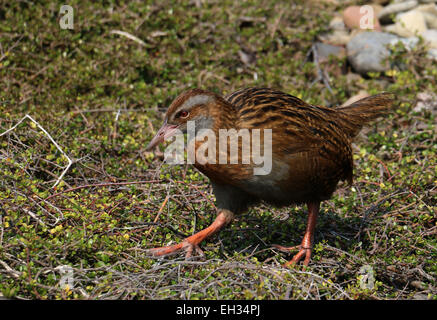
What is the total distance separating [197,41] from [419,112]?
10.7 feet

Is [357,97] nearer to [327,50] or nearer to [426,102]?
[426,102]

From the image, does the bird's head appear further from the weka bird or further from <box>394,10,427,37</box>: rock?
<box>394,10,427,37</box>: rock

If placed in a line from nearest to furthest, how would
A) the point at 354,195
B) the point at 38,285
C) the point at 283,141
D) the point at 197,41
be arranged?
the point at 38,285 → the point at 283,141 → the point at 354,195 → the point at 197,41

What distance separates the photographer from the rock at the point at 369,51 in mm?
8031

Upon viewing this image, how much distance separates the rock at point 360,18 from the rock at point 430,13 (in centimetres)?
79

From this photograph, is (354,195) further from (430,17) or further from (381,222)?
(430,17)

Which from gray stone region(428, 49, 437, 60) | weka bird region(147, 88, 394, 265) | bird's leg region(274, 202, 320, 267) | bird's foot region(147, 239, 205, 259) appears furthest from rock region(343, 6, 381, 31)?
bird's foot region(147, 239, 205, 259)

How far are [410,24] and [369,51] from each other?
→ 3.51ft

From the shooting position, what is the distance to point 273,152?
4328 millimetres

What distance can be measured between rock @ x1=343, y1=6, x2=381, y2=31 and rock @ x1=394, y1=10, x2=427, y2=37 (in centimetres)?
32

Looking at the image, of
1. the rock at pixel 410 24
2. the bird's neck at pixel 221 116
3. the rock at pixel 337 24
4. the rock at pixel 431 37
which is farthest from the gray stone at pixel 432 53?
the bird's neck at pixel 221 116

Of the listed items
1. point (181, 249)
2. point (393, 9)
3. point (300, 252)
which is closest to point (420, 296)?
point (300, 252)

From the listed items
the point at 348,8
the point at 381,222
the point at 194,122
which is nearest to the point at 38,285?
the point at 194,122
